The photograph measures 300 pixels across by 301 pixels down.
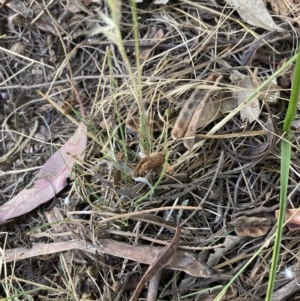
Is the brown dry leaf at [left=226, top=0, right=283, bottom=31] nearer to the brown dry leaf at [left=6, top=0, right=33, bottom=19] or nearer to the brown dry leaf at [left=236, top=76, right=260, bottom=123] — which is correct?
the brown dry leaf at [left=236, top=76, right=260, bottom=123]

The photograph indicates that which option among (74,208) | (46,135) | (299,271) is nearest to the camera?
(299,271)

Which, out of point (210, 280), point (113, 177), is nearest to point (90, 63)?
point (113, 177)

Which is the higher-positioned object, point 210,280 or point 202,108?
point 202,108

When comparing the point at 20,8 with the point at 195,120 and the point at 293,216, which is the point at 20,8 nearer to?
the point at 195,120

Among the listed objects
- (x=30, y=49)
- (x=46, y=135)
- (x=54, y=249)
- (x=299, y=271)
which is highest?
(x=30, y=49)

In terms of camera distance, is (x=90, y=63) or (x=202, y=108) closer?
(x=202, y=108)

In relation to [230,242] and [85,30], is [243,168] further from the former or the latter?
[85,30]

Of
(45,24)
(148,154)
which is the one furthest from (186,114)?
(45,24)
